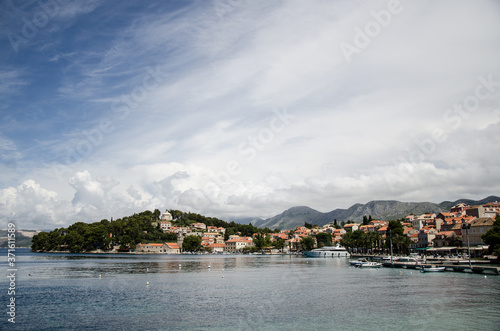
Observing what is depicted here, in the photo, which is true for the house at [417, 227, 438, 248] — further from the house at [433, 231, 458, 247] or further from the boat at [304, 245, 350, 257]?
the boat at [304, 245, 350, 257]

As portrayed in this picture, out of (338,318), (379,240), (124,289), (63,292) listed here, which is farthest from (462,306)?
(379,240)

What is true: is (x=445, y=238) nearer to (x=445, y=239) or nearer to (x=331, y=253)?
(x=445, y=239)

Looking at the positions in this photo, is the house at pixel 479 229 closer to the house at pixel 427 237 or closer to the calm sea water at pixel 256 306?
the house at pixel 427 237

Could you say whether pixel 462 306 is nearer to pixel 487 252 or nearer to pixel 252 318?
pixel 252 318

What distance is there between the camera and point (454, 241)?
401ft

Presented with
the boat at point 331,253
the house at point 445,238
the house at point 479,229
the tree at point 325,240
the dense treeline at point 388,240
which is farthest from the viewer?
the tree at point 325,240

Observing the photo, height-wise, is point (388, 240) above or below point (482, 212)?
below

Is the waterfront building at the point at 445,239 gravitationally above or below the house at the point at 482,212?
below

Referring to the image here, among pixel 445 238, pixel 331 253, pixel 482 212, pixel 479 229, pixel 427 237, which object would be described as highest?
pixel 482 212

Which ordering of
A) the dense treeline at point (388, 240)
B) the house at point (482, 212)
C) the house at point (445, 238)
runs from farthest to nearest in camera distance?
the house at point (482, 212) < the dense treeline at point (388, 240) < the house at point (445, 238)

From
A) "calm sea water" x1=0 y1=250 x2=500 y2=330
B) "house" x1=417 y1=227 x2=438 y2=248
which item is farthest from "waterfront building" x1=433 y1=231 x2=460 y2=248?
"calm sea water" x1=0 y1=250 x2=500 y2=330

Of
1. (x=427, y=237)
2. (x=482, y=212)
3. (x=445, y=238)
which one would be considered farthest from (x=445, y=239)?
(x=482, y=212)

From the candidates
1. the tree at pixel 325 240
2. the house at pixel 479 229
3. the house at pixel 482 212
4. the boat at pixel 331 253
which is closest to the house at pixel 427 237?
the house at pixel 482 212

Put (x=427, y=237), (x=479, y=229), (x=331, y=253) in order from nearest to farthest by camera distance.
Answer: (x=479, y=229), (x=427, y=237), (x=331, y=253)
